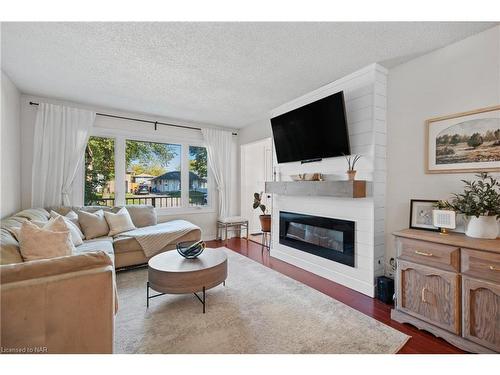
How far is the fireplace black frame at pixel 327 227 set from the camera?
2.76 meters

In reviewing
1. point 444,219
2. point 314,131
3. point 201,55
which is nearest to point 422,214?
point 444,219

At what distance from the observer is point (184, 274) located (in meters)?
2.09

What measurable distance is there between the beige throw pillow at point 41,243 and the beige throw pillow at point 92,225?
122 cm

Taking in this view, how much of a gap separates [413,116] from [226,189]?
141 inches

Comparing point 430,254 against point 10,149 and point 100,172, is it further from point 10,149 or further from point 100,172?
point 10,149

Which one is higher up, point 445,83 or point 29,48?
point 29,48

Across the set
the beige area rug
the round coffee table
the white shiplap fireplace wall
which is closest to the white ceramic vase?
the white shiplap fireplace wall

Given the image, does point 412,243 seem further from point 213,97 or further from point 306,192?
point 213,97

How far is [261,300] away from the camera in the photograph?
2.38 metres

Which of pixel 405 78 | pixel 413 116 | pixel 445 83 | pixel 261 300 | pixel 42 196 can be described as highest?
pixel 405 78

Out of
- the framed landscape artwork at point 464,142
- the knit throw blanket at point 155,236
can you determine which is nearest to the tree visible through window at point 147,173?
the knit throw blanket at point 155,236

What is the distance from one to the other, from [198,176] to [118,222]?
1.95 meters

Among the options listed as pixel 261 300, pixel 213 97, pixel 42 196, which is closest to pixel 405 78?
pixel 213 97

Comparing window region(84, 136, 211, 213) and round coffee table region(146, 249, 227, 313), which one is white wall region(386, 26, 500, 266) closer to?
round coffee table region(146, 249, 227, 313)
